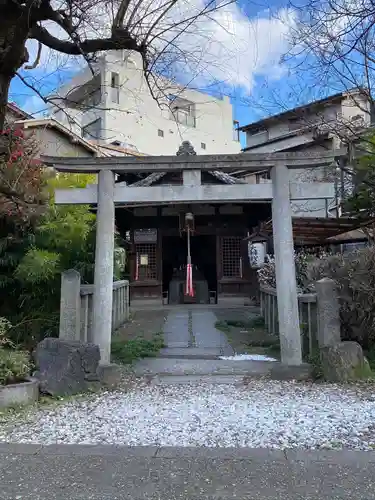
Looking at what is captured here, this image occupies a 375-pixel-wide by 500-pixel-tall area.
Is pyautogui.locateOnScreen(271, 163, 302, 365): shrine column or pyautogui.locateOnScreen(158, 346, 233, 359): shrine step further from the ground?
pyautogui.locateOnScreen(271, 163, 302, 365): shrine column

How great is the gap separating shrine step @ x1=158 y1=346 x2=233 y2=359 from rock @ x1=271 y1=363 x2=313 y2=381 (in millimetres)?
1404

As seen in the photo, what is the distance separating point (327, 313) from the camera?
6.59m

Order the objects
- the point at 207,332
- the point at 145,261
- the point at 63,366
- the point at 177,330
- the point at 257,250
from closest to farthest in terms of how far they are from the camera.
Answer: the point at 63,366 → the point at 207,332 → the point at 177,330 → the point at 257,250 → the point at 145,261

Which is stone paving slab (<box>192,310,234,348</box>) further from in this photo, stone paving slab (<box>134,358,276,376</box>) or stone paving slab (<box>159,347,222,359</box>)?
stone paving slab (<box>134,358,276,376</box>)

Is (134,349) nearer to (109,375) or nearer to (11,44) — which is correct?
(109,375)

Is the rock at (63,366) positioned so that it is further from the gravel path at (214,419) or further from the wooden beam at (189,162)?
the wooden beam at (189,162)

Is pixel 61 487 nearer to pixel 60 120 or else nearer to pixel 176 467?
pixel 176 467

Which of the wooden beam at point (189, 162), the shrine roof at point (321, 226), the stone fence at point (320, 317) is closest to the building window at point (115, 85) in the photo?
the wooden beam at point (189, 162)

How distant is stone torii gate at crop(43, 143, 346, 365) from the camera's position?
6.82 m

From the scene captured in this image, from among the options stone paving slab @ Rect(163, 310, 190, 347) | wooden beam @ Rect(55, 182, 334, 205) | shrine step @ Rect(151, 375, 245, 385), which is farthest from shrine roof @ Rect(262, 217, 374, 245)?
shrine step @ Rect(151, 375, 245, 385)

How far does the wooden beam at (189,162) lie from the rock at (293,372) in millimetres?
3066

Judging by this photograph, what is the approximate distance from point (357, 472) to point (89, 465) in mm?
Result: 2154

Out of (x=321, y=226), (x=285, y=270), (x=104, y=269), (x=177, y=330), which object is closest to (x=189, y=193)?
(x=104, y=269)

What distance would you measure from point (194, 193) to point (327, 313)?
2709 mm
